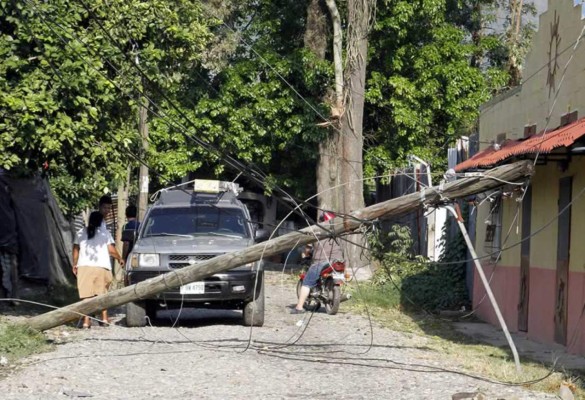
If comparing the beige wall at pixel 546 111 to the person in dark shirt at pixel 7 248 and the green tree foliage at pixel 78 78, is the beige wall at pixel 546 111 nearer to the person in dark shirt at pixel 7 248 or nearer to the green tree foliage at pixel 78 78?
the green tree foliage at pixel 78 78

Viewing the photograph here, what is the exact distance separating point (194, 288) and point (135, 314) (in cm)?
106

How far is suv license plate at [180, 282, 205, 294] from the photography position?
51.6 ft

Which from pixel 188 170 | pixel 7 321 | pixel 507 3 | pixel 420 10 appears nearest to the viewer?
pixel 7 321

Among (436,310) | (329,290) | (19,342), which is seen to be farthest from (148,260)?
(436,310)

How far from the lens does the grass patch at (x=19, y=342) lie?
41.1 feet

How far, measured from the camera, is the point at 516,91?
18109 millimetres

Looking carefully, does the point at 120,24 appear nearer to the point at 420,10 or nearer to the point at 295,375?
the point at 295,375

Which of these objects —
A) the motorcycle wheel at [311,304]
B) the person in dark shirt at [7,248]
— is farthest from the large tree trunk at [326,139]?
the person in dark shirt at [7,248]

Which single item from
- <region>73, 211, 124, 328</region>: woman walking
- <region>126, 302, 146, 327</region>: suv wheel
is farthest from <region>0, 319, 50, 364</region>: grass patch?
<region>126, 302, 146, 327</region>: suv wheel

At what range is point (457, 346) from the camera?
15469mm

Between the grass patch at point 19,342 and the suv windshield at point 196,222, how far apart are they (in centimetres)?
364

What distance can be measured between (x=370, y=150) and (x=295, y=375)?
76.9ft

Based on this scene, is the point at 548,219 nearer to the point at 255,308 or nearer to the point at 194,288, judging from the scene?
the point at 255,308

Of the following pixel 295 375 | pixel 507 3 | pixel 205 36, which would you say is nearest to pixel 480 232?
pixel 205 36
